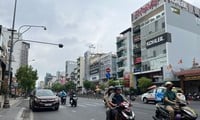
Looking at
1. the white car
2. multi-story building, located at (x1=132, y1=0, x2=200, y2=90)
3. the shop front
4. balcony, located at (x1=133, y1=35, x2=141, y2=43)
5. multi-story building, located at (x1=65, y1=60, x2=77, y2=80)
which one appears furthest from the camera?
multi-story building, located at (x1=65, y1=60, x2=77, y2=80)

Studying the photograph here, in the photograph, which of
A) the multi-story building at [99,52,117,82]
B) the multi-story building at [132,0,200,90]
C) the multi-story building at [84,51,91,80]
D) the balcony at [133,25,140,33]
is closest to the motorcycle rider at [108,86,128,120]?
the multi-story building at [132,0,200,90]

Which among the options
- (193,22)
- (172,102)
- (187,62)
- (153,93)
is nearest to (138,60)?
(187,62)

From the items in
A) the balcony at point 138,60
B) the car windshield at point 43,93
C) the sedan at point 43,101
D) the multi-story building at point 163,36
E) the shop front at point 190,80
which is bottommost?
the sedan at point 43,101

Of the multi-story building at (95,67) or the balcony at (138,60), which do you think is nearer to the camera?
the balcony at (138,60)

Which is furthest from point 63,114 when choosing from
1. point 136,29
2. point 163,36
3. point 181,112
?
point 136,29

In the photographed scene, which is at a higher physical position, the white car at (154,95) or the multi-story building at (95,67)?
the multi-story building at (95,67)

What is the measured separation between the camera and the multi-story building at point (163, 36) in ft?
180

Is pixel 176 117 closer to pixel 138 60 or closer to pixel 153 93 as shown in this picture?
pixel 153 93

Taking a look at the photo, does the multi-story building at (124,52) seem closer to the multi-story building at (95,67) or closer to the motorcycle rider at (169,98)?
the multi-story building at (95,67)

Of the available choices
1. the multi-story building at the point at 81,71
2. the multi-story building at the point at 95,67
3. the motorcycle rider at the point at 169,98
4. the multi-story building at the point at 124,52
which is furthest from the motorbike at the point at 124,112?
the multi-story building at the point at 81,71

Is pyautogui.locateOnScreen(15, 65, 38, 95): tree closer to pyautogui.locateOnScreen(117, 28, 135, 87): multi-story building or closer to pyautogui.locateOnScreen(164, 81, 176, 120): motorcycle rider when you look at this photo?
pyautogui.locateOnScreen(117, 28, 135, 87): multi-story building

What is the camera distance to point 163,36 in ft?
180

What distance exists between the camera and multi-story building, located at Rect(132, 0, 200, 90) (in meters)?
54.9

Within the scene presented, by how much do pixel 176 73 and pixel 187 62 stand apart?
10617mm
